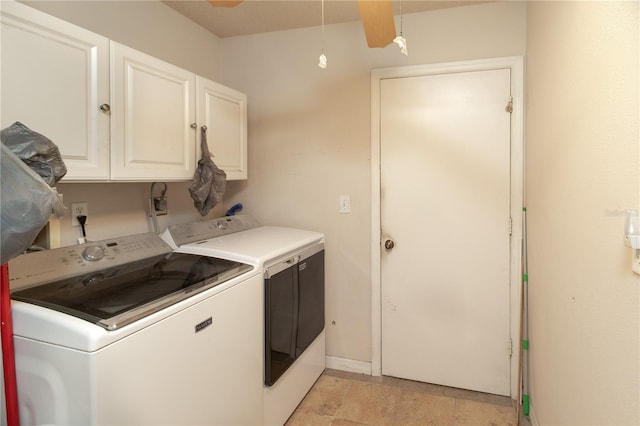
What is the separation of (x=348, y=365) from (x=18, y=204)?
92.1 inches

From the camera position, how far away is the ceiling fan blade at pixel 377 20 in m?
1.31

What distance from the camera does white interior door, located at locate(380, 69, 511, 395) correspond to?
234 cm

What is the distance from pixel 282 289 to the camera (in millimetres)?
2051

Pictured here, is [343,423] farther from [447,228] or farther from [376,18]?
[376,18]

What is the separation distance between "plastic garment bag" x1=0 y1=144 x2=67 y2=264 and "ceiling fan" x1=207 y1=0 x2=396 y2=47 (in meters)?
0.82

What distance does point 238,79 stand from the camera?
290 cm

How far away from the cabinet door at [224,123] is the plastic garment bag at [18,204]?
4.06 ft

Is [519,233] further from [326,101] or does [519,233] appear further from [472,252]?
[326,101]

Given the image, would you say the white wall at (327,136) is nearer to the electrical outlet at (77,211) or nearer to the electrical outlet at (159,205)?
the electrical outlet at (159,205)

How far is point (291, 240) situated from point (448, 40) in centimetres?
162

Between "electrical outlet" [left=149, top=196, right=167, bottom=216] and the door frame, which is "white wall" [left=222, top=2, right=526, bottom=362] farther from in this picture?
"electrical outlet" [left=149, top=196, right=167, bottom=216]

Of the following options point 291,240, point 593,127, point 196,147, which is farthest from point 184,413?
point 593,127

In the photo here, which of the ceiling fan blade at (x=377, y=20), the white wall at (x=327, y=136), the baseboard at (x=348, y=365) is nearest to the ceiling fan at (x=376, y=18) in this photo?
the ceiling fan blade at (x=377, y=20)

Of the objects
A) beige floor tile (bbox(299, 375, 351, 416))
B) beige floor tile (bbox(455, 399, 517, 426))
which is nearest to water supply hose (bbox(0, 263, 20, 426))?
beige floor tile (bbox(299, 375, 351, 416))
